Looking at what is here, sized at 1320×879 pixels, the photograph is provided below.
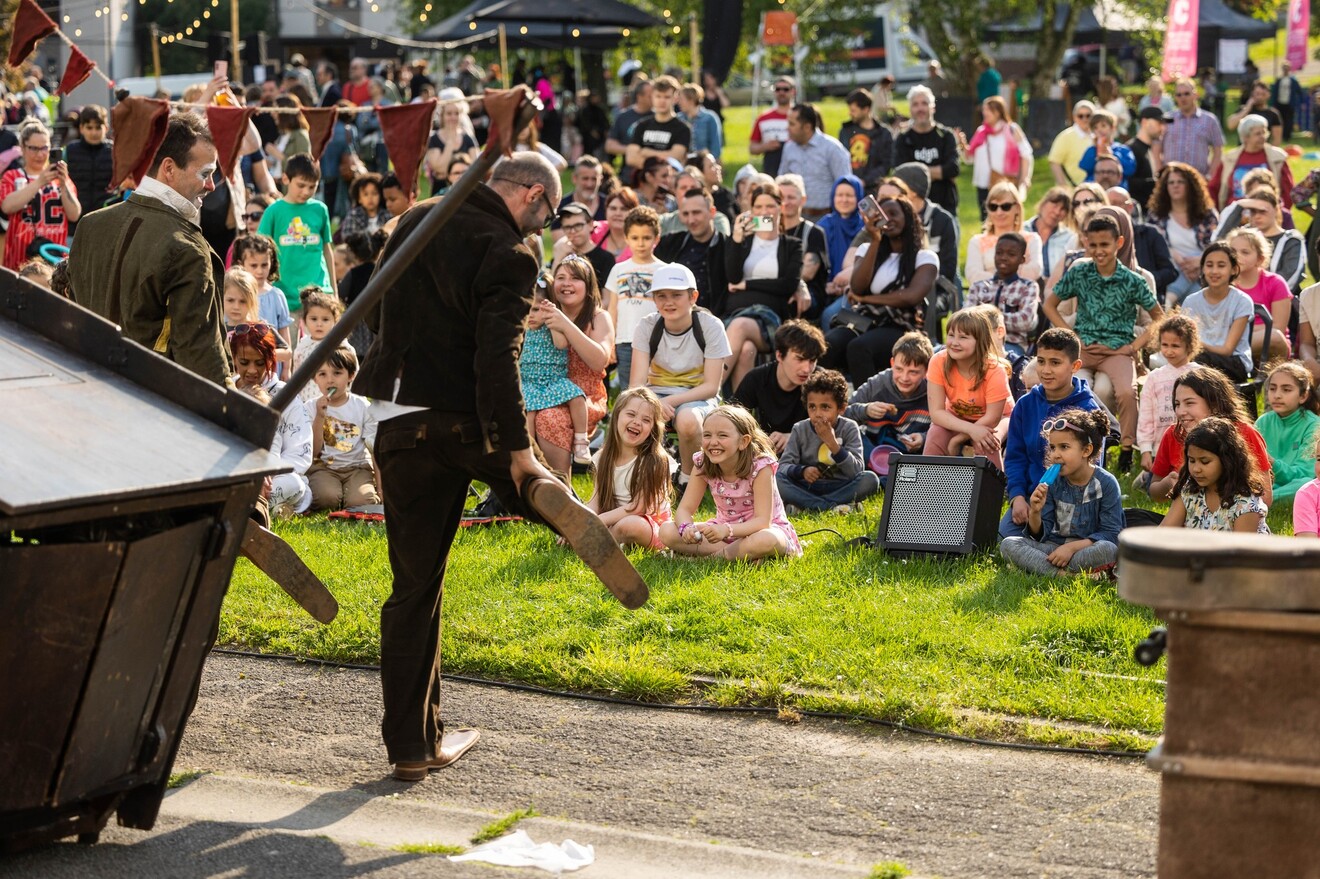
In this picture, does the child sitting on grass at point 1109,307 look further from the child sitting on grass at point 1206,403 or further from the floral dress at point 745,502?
the floral dress at point 745,502

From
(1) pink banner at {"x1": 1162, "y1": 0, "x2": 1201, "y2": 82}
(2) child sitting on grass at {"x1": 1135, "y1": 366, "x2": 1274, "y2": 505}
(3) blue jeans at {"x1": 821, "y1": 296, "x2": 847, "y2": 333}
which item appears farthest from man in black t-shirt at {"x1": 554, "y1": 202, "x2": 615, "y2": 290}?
(1) pink banner at {"x1": 1162, "y1": 0, "x2": 1201, "y2": 82}

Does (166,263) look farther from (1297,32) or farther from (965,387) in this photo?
(1297,32)

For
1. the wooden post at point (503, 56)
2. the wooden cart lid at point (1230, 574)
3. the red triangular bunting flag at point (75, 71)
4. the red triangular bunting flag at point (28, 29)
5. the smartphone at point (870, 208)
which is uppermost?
Answer: the wooden post at point (503, 56)

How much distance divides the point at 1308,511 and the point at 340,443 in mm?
5335

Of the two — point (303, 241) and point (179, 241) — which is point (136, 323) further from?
point (303, 241)

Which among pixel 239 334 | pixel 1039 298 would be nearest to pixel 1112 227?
pixel 1039 298

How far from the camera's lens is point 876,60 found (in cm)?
3916

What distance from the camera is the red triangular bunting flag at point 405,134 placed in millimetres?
6562

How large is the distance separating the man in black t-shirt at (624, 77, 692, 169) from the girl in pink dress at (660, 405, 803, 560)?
9.11 m

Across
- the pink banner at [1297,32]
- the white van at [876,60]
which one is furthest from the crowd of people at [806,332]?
the white van at [876,60]

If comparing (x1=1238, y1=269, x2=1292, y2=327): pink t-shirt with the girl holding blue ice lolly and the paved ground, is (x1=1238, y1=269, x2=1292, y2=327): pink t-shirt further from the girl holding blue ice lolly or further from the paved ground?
the paved ground

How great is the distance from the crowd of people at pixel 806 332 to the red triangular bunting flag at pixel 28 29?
85 cm

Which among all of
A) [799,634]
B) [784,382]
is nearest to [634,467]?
[784,382]

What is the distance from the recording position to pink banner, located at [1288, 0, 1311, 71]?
98.1 feet
